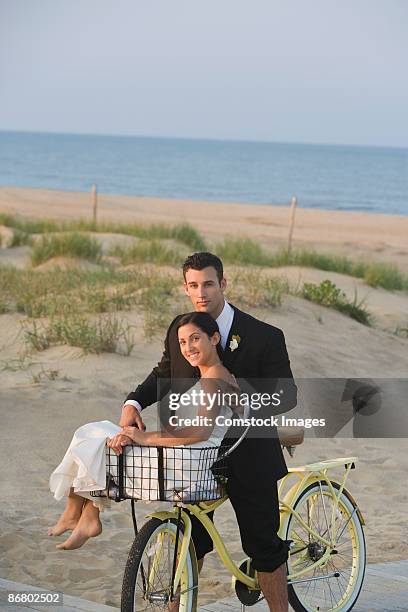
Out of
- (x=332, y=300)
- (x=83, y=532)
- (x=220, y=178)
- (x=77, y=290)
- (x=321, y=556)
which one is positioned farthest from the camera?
(x=220, y=178)

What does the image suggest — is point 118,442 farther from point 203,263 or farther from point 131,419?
point 203,263

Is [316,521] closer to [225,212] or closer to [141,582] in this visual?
[141,582]

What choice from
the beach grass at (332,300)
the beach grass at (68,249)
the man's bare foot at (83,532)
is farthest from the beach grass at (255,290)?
the man's bare foot at (83,532)

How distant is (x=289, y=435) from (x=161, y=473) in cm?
69

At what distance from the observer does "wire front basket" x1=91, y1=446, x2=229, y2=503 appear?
12.5ft

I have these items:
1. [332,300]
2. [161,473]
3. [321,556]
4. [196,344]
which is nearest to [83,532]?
[161,473]

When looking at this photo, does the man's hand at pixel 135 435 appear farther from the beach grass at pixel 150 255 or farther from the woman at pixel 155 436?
the beach grass at pixel 150 255

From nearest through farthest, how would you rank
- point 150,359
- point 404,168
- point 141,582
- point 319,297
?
1. point 141,582
2. point 150,359
3. point 319,297
4. point 404,168

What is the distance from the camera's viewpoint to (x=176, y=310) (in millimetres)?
11164

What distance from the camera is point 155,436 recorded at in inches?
153

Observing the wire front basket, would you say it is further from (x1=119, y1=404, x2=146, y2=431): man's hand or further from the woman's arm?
(x1=119, y1=404, x2=146, y2=431): man's hand

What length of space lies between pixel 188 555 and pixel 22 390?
5155 millimetres

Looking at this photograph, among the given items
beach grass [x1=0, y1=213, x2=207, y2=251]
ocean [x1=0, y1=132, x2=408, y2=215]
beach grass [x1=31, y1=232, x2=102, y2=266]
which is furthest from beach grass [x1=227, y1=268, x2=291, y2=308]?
ocean [x1=0, y1=132, x2=408, y2=215]

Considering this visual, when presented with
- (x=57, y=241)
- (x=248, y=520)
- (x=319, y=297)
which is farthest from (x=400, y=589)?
(x=57, y=241)
